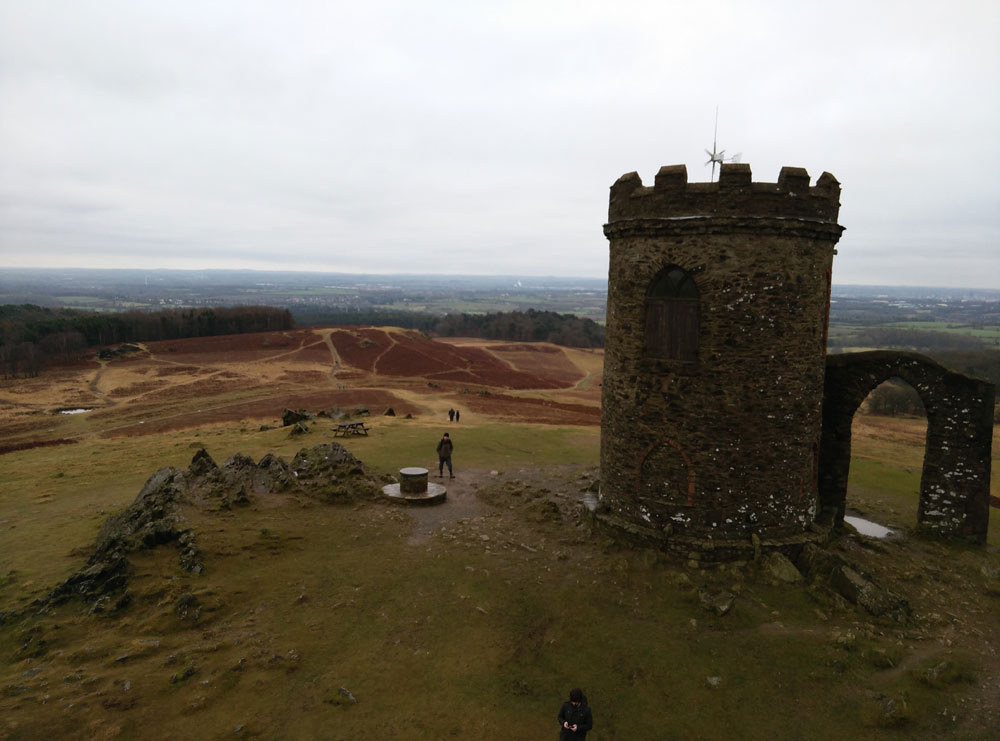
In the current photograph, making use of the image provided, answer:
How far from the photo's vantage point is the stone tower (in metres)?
14.2

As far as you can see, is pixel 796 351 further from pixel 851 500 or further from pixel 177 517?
pixel 177 517

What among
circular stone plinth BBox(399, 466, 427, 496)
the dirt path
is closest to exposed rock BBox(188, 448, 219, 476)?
circular stone plinth BBox(399, 466, 427, 496)

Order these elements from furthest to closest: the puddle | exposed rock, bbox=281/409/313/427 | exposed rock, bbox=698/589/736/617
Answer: exposed rock, bbox=281/409/313/427 < the puddle < exposed rock, bbox=698/589/736/617

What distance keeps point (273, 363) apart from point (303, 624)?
5773 centimetres

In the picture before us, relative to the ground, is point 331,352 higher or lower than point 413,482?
lower

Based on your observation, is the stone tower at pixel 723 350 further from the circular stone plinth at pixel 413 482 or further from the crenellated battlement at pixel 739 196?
the circular stone plinth at pixel 413 482

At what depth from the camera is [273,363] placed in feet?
216

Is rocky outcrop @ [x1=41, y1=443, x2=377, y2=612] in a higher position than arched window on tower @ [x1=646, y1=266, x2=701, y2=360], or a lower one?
lower

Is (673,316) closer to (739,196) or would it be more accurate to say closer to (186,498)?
(739,196)

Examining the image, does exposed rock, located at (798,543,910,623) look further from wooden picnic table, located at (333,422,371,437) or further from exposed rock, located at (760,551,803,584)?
wooden picnic table, located at (333,422,371,437)

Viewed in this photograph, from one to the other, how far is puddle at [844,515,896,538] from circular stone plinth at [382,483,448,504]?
12.9 m

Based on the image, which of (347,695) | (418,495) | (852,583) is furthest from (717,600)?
(418,495)

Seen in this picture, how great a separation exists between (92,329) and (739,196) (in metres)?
89.4

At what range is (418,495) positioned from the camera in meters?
19.8
